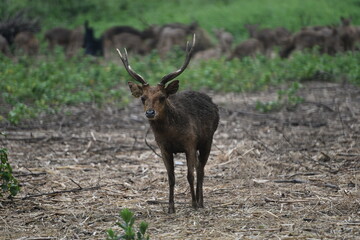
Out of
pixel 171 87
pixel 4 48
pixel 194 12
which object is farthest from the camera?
pixel 194 12

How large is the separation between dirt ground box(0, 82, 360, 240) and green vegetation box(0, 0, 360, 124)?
0.72 meters

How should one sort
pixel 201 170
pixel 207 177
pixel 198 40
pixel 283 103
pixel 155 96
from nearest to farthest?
pixel 155 96, pixel 201 170, pixel 207 177, pixel 283 103, pixel 198 40

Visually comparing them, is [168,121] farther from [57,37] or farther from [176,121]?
[57,37]

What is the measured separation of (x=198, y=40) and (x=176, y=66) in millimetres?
Result: 7649

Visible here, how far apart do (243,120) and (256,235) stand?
670 centimetres

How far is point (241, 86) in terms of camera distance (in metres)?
15.9

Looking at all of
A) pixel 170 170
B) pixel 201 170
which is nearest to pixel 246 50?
pixel 201 170

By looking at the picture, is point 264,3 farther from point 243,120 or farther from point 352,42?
point 243,120

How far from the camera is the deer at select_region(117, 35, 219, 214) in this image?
7066 millimetres

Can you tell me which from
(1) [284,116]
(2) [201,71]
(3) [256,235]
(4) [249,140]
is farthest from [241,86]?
(3) [256,235]

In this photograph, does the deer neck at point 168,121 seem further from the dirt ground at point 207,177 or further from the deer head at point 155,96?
the dirt ground at point 207,177

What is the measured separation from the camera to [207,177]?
9.15m

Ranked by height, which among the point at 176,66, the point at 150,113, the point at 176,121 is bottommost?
the point at 176,66

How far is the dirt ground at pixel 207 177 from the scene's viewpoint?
6.72 metres
